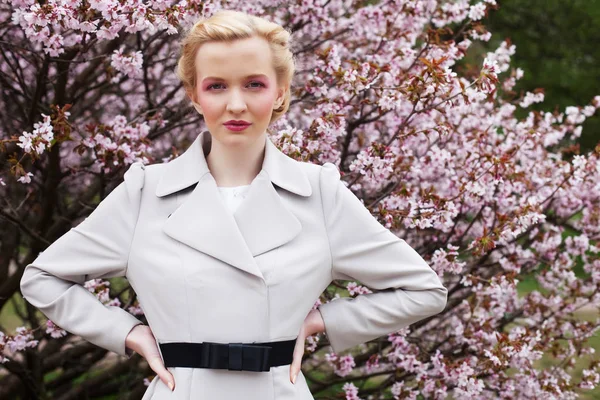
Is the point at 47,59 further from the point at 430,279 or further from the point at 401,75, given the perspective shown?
the point at 430,279

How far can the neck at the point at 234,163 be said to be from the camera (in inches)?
85.4

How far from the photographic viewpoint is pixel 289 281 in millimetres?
2045

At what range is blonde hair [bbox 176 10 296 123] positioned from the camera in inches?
79.3

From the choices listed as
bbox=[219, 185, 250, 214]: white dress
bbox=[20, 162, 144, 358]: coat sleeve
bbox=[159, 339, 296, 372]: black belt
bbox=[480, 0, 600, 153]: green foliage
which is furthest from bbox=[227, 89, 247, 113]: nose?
bbox=[480, 0, 600, 153]: green foliage

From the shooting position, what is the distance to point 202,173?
7.02 ft

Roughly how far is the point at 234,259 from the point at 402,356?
78.3 inches

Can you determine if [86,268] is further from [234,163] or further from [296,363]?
[296,363]

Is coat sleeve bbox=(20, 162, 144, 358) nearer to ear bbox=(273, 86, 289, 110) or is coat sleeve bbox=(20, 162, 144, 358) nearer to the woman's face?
the woman's face

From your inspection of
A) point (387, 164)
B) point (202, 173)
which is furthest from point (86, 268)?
point (387, 164)

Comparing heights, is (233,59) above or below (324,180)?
above

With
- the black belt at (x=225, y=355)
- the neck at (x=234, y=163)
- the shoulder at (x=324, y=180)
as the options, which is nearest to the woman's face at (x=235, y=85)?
the neck at (x=234, y=163)

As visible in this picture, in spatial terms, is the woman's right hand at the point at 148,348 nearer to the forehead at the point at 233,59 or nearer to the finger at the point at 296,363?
the finger at the point at 296,363

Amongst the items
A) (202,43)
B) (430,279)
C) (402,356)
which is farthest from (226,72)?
(402,356)

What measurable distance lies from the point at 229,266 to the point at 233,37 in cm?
60
